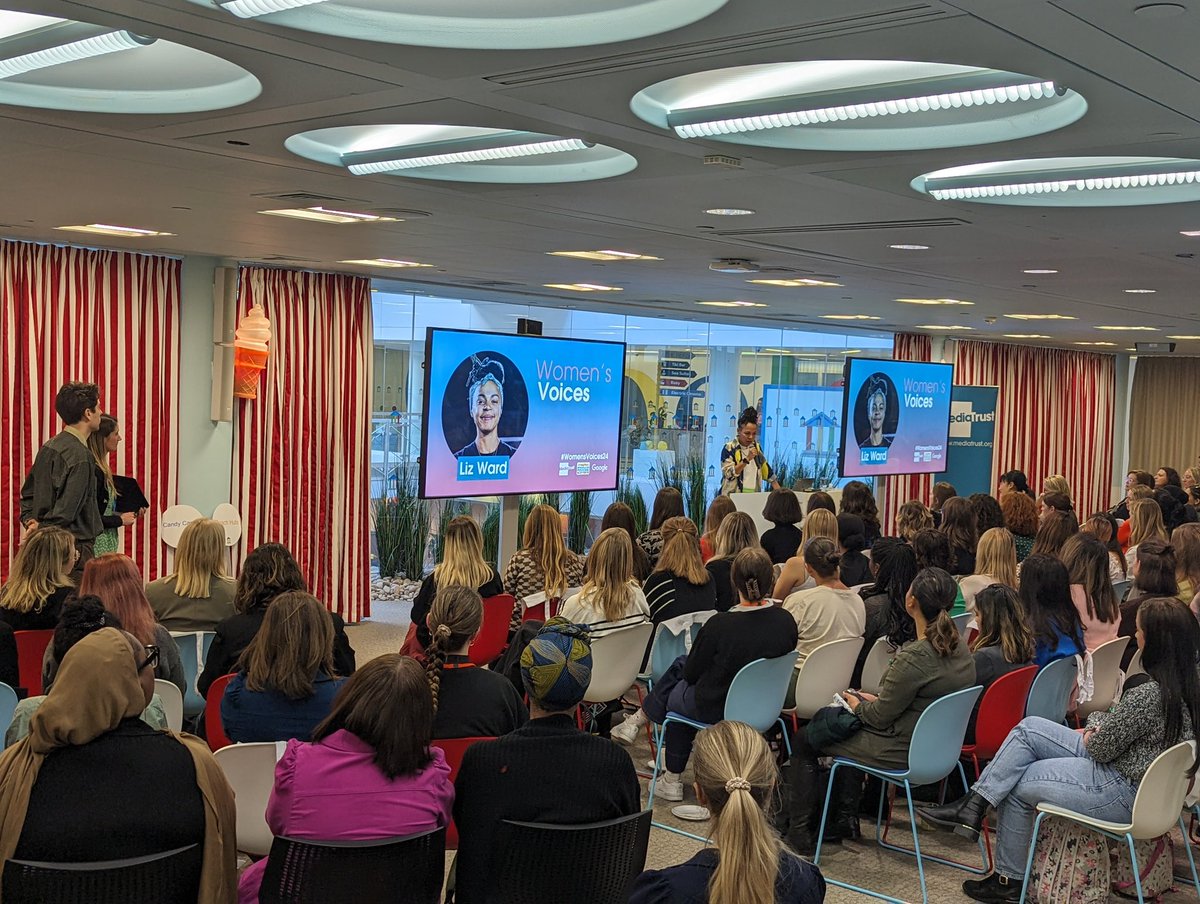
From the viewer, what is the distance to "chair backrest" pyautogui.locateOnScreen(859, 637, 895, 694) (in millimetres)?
5383

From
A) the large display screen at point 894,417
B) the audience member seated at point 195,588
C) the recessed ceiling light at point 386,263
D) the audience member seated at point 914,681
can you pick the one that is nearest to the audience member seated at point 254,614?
the audience member seated at point 195,588

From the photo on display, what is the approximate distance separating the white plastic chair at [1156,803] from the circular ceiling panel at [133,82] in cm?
341

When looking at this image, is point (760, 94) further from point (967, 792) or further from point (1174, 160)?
point (967, 792)

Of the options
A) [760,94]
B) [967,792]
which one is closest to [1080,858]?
[967,792]

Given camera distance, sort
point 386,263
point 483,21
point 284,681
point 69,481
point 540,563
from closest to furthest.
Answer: point 483,21, point 284,681, point 69,481, point 540,563, point 386,263

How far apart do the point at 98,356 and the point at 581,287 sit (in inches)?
152

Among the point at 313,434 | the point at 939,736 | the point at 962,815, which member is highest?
the point at 313,434

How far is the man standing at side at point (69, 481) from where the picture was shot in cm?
607

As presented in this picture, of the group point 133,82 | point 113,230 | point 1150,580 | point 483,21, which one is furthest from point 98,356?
point 1150,580

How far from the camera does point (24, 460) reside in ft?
25.3

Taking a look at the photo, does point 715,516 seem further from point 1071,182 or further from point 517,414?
point 1071,182

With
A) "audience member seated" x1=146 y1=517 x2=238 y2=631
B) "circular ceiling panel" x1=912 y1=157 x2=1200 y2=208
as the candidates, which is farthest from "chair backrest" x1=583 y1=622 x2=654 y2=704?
"circular ceiling panel" x1=912 y1=157 x2=1200 y2=208

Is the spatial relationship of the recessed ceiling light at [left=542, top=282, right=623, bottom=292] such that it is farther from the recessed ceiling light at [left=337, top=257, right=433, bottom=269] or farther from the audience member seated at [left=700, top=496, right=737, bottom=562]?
the audience member seated at [left=700, top=496, right=737, bottom=562]

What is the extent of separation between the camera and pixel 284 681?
142 inches
